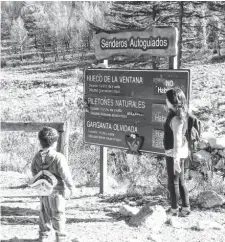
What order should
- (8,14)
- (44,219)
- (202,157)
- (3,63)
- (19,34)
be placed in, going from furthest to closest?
(8,14), (19,34), (3,63), (202,157), (44,219)

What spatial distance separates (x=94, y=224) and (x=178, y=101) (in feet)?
5.72

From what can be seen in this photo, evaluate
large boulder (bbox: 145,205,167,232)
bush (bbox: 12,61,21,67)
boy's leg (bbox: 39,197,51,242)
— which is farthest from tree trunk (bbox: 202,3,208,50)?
boy's leg (bbox: 39,197,51,242)

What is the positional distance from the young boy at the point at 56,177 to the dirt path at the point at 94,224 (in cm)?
35

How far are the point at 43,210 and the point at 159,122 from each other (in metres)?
2.06

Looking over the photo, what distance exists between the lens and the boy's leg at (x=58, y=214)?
4.38 meters

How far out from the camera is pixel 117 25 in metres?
28.2

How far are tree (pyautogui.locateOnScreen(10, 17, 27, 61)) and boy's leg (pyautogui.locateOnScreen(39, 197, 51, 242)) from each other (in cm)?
3142

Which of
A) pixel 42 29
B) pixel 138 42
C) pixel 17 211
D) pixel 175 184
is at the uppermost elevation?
pixel 42 29

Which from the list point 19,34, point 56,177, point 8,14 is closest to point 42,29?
point 19,34

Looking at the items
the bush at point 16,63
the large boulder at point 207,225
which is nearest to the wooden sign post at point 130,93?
the large boulder at point 207,225

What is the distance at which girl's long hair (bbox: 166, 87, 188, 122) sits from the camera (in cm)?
512

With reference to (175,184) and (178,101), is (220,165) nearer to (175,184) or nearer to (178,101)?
(175,184)

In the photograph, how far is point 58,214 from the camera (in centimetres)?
441

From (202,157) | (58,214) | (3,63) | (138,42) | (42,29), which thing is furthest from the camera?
(42,29)
